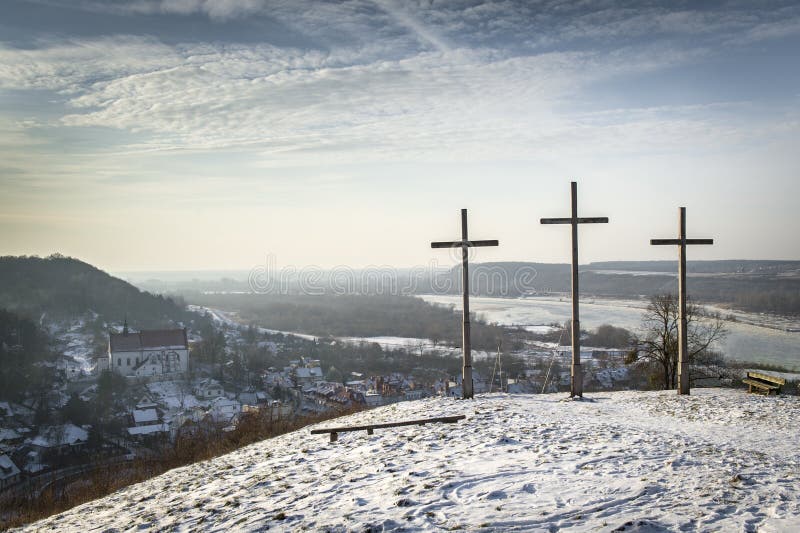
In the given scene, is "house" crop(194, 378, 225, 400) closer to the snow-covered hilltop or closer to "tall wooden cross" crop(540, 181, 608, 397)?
the snow-covered hilltop

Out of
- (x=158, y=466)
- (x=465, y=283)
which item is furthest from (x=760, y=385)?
(x=158, y=466)

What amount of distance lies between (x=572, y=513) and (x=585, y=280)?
8334cm

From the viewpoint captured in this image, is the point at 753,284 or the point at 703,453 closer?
the point at 703,453

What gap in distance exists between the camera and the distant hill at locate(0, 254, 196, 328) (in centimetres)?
7950

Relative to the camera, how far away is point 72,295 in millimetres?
84500

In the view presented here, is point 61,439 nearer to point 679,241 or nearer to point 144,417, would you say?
point 144,417

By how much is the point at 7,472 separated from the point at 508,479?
34.4m

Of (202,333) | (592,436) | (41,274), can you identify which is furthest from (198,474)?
(41,274)

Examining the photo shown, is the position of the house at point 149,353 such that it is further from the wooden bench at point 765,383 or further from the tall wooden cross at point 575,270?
the wooden bench at point 765,383

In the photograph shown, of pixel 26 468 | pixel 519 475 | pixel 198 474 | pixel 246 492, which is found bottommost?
pixel 26 468

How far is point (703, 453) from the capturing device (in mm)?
7957

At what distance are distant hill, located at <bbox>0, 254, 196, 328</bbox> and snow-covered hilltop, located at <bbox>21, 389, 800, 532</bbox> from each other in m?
79.5

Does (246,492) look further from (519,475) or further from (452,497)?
(519,475)

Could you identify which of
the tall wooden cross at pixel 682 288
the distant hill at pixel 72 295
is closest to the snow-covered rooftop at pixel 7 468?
the tall wooden cross at pixel 682 288
